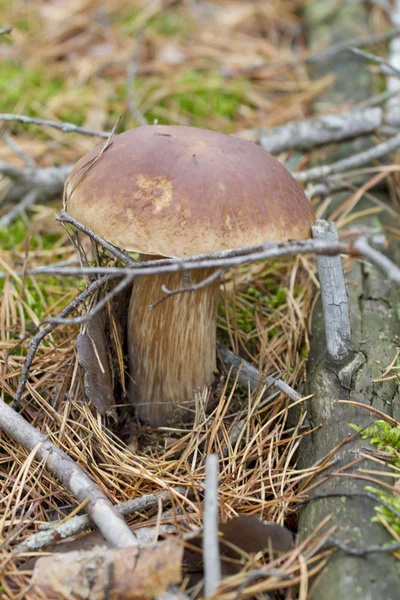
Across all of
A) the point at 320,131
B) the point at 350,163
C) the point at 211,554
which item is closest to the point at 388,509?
the point at 211,554

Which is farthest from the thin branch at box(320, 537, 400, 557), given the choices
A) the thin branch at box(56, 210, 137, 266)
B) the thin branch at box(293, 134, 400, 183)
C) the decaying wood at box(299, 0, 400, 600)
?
the thin branch at box(293, 134, 400, 183)

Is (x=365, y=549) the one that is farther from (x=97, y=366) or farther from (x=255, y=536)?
(x=97, y=366)

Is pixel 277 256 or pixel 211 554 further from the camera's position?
pixel 277 256

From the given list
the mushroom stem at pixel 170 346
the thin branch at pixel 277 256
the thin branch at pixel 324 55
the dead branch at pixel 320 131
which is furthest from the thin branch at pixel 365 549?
the thin branch at pixel 324 55

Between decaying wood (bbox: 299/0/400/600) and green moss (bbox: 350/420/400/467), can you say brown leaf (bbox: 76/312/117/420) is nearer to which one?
decaying wood (bbox: 299/0/400/600)

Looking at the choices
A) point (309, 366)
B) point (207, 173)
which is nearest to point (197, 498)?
point (309, 366)

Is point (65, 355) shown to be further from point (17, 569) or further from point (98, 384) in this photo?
point (17, 569)
